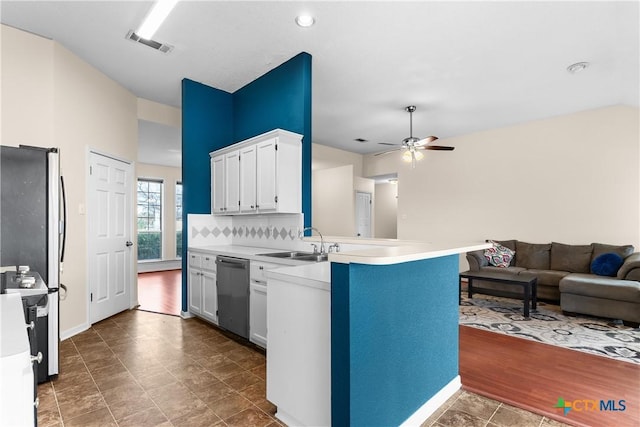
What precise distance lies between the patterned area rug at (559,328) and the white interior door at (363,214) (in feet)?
14.9

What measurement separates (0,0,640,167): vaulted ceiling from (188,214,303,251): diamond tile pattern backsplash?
71.1 inches

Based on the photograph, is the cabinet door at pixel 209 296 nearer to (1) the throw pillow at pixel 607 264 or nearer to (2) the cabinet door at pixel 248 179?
(2) the cabinet door at pixel 248 179

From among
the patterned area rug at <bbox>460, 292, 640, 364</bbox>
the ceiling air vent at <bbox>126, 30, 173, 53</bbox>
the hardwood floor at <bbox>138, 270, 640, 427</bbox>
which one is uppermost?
the ceiling air vent at <bbox>126, 30, 173, 53</bbox>

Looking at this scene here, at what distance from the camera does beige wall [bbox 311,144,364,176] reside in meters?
7.79

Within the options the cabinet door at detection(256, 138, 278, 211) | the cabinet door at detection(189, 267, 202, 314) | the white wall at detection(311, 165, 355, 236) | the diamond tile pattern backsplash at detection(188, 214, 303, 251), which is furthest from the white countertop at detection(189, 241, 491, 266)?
the white wall at detection(311, 165, 355, 236)

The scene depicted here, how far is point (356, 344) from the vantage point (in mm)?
1503

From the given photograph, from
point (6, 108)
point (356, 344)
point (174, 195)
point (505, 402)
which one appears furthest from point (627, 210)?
point (174, 195)

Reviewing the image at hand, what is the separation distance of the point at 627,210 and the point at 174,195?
31.3 ft

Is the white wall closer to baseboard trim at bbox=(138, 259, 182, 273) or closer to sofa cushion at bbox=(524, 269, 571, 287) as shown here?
baseboard trim at bbox=(138, 259, 182, 273)

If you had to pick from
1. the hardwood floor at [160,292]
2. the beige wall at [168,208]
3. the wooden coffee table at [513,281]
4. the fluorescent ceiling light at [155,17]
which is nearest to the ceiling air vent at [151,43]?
the fluorescent ceiling light at [155,17]

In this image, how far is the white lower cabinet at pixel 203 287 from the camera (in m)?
3.62

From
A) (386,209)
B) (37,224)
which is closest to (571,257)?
(386,209)

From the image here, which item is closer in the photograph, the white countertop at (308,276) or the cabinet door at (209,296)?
the white countertop at (308,276)

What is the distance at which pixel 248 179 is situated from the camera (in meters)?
3.78
